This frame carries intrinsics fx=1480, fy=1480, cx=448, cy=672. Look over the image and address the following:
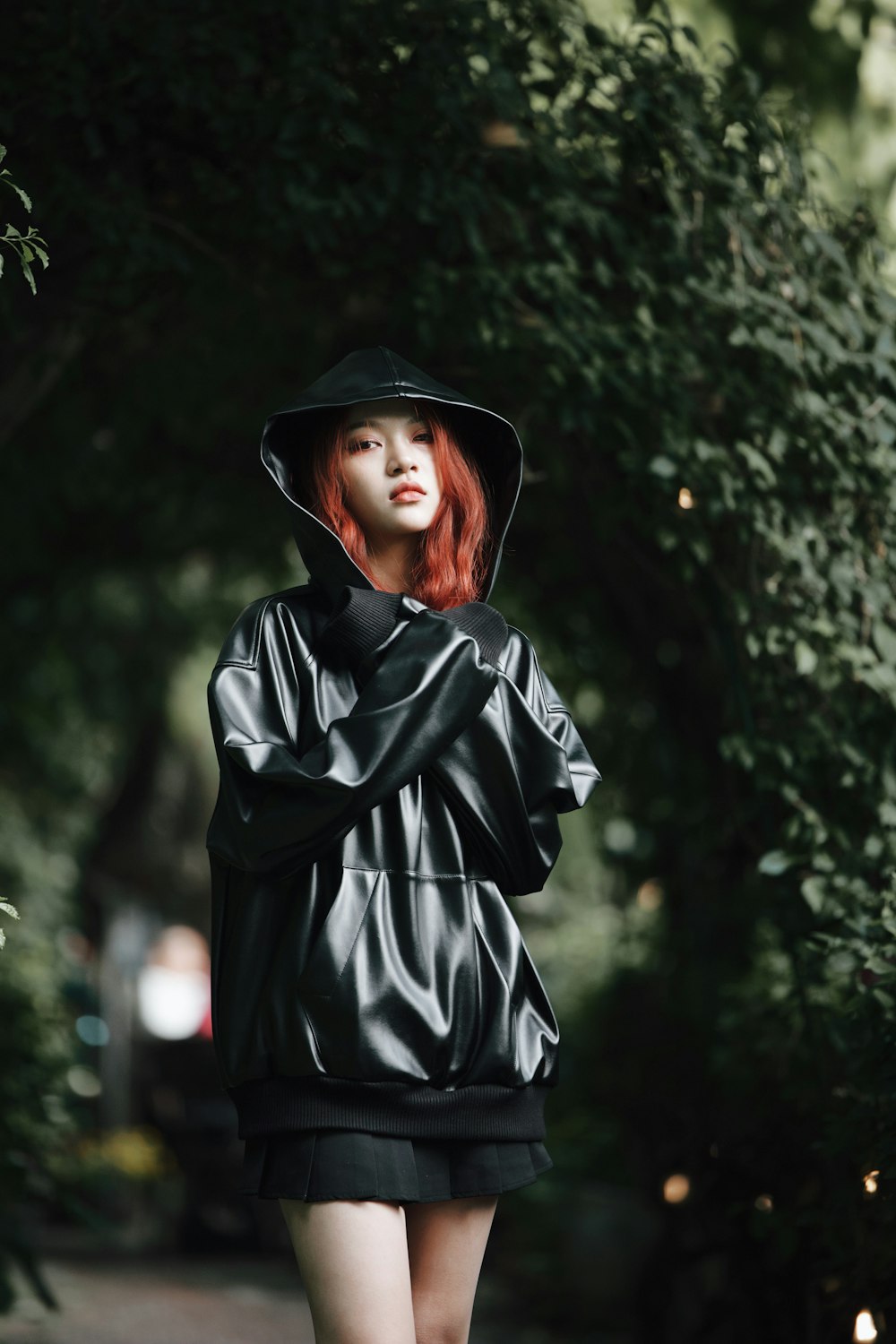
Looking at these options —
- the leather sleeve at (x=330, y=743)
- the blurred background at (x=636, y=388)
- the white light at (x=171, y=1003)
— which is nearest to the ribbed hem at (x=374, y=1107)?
the leather sleeve at (x=330, y=743)

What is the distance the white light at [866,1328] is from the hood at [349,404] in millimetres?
1601

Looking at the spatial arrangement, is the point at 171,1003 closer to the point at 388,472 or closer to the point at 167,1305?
the point at 167,1305

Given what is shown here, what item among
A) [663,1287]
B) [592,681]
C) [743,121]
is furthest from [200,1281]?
[743,121]

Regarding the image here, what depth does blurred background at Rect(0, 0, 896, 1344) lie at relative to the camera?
9.84ft

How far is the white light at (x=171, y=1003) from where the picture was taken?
962 cm

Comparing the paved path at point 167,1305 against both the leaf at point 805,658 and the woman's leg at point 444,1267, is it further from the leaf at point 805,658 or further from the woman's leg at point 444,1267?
the leaf at point 805,658

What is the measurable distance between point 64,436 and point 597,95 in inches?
85.3

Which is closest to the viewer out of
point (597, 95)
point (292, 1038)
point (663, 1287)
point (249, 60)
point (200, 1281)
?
point (292, 1038)

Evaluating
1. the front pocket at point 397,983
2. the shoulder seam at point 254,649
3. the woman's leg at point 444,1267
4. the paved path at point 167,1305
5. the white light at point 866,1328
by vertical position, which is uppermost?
the shoulder seam at point 254,649

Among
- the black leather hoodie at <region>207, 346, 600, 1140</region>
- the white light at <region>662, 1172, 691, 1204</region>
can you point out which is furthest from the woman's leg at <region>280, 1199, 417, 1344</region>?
the white light at <region>662, 1172, 691, 1204</region>

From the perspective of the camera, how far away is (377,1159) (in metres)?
1.94

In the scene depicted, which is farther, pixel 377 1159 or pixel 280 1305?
pixel 280 1305

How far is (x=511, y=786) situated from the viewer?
2.11 metres

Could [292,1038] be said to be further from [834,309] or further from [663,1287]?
[663,1287]
